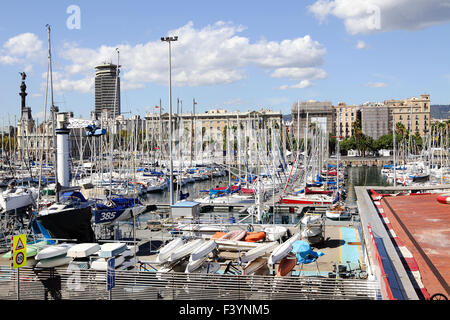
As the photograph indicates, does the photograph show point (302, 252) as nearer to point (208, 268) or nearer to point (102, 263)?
point (208, 268)

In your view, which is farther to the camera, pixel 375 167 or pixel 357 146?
pixel 357 146

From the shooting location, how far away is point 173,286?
10.3m

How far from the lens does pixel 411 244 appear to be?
47.8 ft

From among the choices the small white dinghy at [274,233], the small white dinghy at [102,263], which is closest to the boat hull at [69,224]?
the small white dinghy at [102,263]

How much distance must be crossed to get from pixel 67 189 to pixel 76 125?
5.06m

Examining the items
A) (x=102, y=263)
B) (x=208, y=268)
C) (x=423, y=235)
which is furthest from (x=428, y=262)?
(x=102, y=263)

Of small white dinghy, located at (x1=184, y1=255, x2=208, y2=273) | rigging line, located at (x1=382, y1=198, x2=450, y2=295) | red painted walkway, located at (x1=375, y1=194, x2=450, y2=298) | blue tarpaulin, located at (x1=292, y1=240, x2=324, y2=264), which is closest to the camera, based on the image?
rigging line, located at (x1=382, y1=198, x2=450, y2=295)

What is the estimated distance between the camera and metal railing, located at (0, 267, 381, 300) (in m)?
9.80

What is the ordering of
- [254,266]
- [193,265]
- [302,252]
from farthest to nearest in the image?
[302,252] < [254,266] < [193,265]

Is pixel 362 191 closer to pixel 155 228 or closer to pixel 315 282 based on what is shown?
pixel 155 228

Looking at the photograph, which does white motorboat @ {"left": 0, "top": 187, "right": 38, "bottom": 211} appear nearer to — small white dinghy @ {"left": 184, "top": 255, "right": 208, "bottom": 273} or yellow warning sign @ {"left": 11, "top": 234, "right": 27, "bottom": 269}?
small white dinghy @ {"left": 184, "top": 255, "right": 208, "bottom": 273}

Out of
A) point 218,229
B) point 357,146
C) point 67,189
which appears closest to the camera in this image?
point 218,229

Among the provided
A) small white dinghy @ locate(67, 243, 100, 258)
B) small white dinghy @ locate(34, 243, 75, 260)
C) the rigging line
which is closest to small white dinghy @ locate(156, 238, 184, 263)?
small white dinghy @ locate(67, 243, 100, 258)
